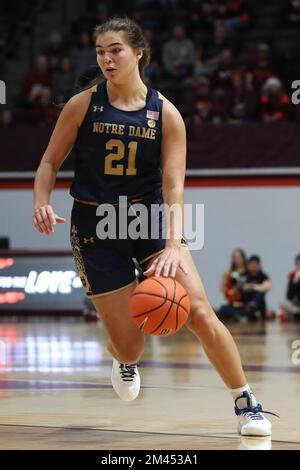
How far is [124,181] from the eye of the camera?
5.63 meters

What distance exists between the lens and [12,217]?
18203 millimetres

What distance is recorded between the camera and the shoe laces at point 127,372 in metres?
6.27

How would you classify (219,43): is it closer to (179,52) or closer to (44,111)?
(179,52)

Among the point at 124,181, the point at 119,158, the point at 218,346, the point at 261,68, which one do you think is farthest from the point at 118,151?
the point at 261,68

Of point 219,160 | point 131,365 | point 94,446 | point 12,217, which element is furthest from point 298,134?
point 94,446

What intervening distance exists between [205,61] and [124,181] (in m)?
12.8

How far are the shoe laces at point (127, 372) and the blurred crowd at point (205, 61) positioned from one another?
10.8 m

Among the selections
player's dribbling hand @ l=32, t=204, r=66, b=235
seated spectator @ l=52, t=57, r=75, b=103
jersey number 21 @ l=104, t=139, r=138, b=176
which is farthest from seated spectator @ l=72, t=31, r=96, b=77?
player's dribbling hand @ l=32, t=204, r=66, b=235

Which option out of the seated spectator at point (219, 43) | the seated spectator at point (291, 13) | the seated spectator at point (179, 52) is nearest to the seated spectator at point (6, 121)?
the seated spectator at point (179, 52)

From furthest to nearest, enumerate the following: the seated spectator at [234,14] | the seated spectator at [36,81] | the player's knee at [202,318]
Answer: the seated spectator at [234,14], the seated spectator at [36,81], the player's knee at [202,318]

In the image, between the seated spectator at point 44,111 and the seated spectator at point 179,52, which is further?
the seated spectator at point 179,52

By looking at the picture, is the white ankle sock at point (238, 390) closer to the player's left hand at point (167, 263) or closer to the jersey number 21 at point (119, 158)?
the player's left hand at point (167, 263)

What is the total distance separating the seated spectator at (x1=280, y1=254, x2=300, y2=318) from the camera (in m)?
15.9

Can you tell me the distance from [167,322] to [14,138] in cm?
1276
